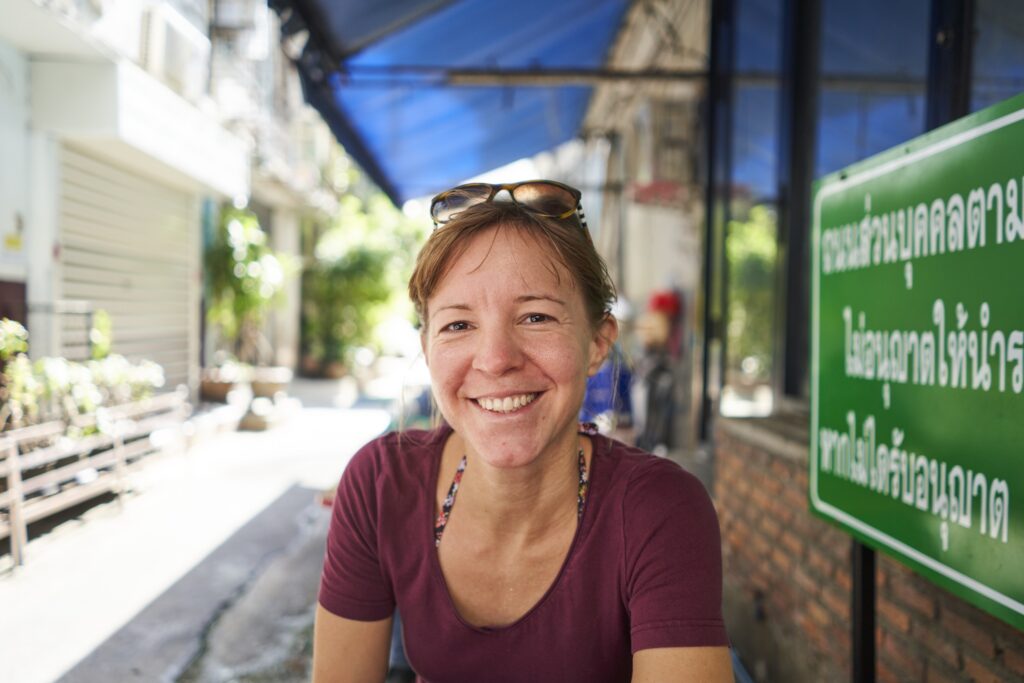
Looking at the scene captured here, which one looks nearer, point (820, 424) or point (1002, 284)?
point (1002, 284)

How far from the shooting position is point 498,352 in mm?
1644

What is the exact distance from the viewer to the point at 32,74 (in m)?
5.16

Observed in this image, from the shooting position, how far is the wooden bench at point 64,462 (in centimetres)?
339

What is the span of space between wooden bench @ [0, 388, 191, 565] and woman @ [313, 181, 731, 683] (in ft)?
7.54

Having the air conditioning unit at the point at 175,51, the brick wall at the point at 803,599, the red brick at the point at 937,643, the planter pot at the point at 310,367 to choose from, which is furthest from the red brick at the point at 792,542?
the planter pot at the point at 310,367

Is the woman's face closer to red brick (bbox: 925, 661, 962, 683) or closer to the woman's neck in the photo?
the woman's neck

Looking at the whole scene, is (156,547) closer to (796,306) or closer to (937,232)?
(796,306)

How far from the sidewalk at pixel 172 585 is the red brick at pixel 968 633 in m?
2.75

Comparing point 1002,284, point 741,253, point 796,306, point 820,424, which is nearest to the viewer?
point 1002,284

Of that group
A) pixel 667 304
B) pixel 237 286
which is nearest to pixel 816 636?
pixel 667 304

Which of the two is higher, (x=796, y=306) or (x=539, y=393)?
(x=796, y=306)

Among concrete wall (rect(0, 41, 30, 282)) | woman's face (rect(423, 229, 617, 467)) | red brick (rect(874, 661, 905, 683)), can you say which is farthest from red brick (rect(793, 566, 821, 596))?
concrete wall (rect(0, 41, 30, 282))

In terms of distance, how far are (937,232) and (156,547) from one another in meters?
4.99

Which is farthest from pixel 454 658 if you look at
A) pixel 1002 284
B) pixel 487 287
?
pixel 1002 284
